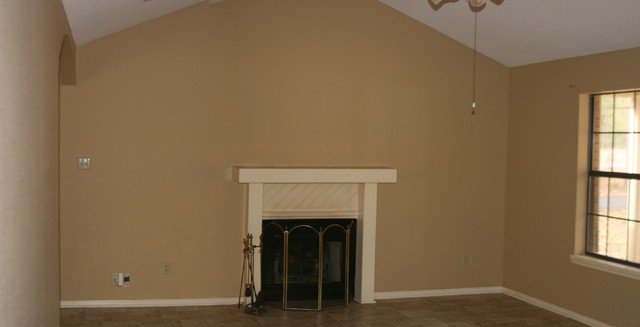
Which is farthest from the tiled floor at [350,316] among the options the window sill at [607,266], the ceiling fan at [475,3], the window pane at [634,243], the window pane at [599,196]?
the ceiling fan at [475,3]

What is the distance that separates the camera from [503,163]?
8109 millimetres

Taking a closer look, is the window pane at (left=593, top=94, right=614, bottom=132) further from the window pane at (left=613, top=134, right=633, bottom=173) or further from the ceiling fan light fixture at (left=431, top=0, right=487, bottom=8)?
the ceiling fan light fixture at (left=431, top=0, right=487, bottom=8)

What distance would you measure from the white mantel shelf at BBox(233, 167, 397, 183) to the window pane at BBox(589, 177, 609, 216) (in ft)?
6.33

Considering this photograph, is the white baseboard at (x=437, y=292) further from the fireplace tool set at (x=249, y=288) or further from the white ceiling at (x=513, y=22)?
the white ceiling at (x=513, y=22)

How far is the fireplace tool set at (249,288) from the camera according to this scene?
7031 millimetres

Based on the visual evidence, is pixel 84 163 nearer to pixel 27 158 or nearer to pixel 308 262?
pixel 308 262

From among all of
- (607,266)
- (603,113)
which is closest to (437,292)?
(607,266)

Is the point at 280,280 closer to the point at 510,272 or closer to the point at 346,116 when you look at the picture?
the point at 346,116

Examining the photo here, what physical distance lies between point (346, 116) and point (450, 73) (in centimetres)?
129

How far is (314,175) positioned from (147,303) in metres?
2.07

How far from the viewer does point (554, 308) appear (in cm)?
727

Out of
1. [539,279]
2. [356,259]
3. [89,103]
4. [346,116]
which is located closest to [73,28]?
[89,103]

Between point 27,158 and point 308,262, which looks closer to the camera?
point 27,158

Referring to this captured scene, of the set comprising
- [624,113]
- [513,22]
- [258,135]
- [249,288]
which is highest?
[513,22]
